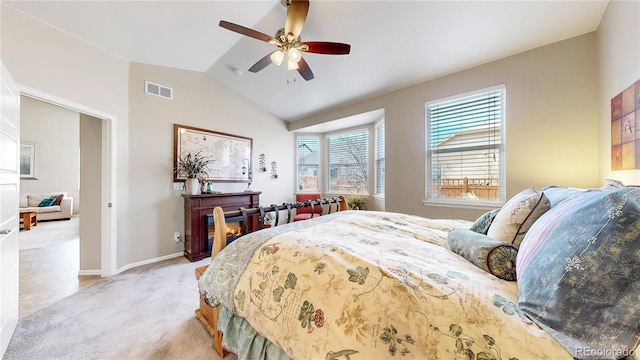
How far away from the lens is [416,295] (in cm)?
73

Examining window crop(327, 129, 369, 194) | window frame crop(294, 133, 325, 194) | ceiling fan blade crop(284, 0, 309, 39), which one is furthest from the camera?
window frame crop(294, 133, 325, 194)

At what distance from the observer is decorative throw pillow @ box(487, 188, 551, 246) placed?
1.01 meters

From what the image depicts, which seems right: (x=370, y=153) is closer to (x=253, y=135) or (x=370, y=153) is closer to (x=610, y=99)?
(x=253, y=135)

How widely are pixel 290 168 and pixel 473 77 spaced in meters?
3.63

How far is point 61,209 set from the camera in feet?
18.9

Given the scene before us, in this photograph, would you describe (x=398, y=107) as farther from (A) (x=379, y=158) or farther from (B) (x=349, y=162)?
(B) (x=349, y=162)

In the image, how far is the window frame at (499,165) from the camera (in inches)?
103

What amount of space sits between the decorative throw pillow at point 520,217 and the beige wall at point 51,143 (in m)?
8.65

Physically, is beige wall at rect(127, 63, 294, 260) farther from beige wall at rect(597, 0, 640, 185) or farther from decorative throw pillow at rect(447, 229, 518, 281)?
beige wall at rect(597, 0, 640, 185)

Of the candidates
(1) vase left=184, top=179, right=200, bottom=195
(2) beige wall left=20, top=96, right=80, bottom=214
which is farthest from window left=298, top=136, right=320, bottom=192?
(2) beige wall left=20, top=96, right=80, bottom=214

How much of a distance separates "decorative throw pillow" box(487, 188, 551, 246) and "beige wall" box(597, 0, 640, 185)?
1.19m

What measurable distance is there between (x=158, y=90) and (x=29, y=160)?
633 cm

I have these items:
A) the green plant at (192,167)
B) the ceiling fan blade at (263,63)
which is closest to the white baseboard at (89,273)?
the green plant at (192,167)

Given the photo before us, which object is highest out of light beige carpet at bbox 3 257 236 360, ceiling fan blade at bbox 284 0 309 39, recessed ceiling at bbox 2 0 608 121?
recessed ceiling at bbox 2 0 608 121
